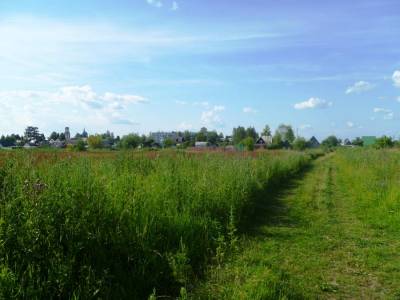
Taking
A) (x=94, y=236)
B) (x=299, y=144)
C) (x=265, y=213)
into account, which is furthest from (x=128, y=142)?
(x=299, y=144)

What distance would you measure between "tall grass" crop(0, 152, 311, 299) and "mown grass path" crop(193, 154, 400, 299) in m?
0.59

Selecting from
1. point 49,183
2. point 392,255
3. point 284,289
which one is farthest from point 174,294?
point 392,255

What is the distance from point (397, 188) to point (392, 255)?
18.1ft

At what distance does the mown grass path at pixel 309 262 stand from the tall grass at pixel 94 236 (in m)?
0.59

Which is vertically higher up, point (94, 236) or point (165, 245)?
point (94, 236)

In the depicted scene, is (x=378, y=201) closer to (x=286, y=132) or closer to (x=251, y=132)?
(x=286, y=132)

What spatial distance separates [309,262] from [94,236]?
350 centimetres

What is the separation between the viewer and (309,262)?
6629 millimetres

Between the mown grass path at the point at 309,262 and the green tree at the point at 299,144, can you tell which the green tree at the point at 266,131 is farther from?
the mown grass path at the point at 309,262

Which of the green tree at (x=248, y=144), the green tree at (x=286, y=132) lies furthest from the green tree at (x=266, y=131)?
the green tree at (x=248, y=144)

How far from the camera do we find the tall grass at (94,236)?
4285 mm

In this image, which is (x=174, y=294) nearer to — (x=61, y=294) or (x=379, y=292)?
(x=61, y=294)

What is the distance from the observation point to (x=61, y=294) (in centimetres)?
428

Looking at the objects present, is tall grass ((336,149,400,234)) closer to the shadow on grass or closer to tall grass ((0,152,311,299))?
the shadow on grass
